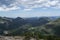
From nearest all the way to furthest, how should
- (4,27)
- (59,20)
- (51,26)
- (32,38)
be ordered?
(32,38) → (4,27) → (51,26) → (59,20)

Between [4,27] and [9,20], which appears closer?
[4,27]

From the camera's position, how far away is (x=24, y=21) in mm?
71938

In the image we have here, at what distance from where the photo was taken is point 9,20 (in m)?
70.7

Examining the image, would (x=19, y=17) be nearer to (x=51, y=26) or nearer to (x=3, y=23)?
(x=3, y=23)

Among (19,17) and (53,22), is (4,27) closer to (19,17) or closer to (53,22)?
(19,17)

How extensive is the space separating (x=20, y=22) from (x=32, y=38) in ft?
178

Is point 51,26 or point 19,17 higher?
point 19,17

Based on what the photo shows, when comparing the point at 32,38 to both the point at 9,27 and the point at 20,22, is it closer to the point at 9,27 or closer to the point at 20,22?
the point at 9,27

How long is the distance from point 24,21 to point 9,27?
801 centimetres

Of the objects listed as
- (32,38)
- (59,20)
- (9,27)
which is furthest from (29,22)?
(32,38)

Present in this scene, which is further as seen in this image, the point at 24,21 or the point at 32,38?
the point at 24,21

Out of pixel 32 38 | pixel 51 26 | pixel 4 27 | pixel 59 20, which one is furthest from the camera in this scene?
pixel 59 20

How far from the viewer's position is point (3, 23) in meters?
70.7

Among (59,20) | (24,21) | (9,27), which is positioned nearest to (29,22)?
(24,21)
